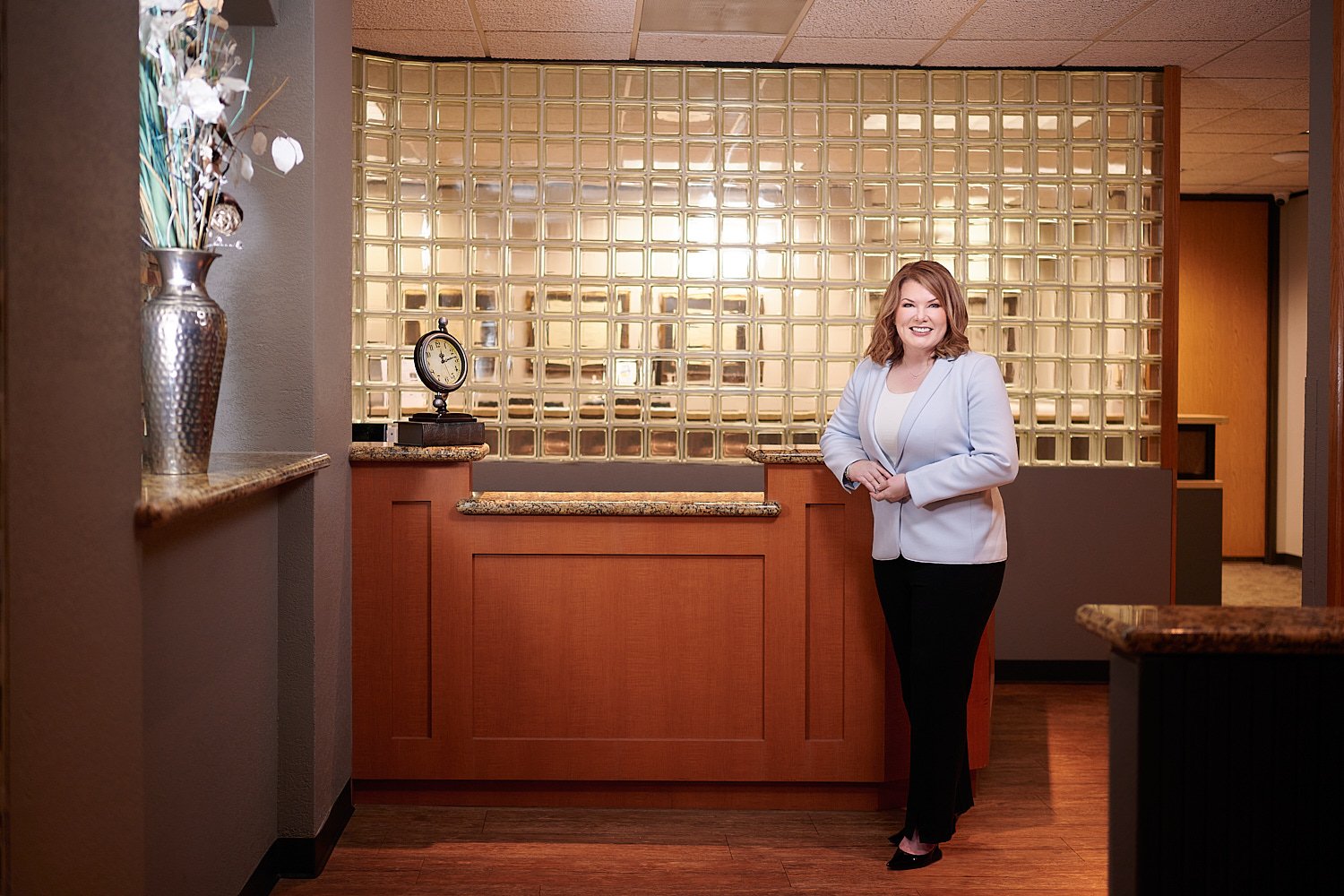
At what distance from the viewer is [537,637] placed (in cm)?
307

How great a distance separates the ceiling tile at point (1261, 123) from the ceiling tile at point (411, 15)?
3.68 meters

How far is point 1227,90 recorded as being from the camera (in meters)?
4.87

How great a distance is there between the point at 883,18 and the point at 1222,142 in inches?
116

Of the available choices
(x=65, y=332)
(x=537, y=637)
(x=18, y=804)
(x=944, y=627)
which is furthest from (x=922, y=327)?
(x=18, y=804)

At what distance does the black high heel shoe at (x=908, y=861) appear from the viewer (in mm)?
2740

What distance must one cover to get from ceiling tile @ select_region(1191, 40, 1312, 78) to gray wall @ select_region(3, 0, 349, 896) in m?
3.43

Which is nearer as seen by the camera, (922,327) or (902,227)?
(922,327)

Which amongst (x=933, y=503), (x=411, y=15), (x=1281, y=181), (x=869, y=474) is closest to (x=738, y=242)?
(x=411, y=15)

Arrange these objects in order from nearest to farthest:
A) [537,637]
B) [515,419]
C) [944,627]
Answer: [944,627] < [537,637] < [515,419]

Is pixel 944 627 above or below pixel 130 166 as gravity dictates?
below

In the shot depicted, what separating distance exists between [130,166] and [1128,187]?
13.5 ft

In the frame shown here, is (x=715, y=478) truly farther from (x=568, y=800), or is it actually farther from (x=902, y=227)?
(x=568, y=800)

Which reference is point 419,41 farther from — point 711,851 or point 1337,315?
point 1337,315

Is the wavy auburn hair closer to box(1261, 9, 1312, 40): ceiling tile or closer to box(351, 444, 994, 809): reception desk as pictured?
box(351, 444, 994, 809): reception desk
